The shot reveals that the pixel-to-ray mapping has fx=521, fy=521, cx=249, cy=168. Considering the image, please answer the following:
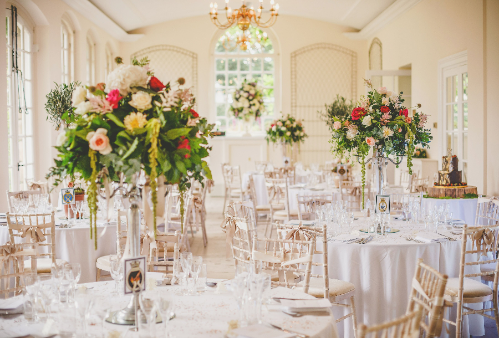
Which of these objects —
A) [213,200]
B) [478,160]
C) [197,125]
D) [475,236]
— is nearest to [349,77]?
[213,200]

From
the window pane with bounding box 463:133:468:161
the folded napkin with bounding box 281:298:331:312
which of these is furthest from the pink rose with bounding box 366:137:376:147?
the window pane with bounding box 463:133:468:161

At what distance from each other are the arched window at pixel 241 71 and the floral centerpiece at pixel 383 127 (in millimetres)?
8265

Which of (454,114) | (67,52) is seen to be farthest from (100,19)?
(454,114)

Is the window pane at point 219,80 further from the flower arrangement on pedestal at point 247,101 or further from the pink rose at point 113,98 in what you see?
the pink rose at point 113,98

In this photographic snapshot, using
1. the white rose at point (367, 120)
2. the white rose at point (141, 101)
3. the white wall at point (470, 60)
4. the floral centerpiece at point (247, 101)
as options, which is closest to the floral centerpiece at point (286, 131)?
the floral centerpiece at point (247, 101)

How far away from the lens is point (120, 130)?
2.21 metres

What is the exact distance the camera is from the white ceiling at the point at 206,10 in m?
10.6

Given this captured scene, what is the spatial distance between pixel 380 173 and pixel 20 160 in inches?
214

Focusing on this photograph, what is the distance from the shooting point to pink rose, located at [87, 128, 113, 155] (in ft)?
6.93

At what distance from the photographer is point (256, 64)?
13.4 meters

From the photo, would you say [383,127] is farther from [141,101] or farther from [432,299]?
[141,101]

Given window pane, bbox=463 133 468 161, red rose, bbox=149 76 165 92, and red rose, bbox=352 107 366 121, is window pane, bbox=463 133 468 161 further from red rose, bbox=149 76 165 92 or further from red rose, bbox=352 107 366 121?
red rose, bbox=149 76 165 92

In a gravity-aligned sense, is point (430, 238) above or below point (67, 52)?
below

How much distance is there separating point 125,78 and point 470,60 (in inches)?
254
